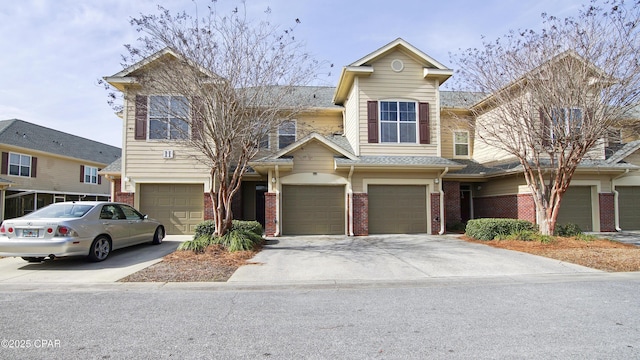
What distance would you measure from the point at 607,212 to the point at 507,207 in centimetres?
415

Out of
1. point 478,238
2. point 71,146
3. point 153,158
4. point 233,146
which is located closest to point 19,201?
point 71,146

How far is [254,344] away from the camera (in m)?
3.89

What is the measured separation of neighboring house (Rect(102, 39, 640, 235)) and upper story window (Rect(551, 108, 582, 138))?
314 cm

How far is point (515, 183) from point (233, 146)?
41.3 ft

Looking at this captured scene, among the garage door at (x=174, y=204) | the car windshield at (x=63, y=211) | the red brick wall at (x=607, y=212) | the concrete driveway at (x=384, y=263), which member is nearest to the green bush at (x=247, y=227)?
the concrete driveway at (x=384, y=263)

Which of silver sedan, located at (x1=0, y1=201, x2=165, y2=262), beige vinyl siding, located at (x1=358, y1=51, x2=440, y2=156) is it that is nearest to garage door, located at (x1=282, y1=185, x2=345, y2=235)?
beige vinyl siding, located at (x1=358, y1=51, x2=440, y2=156)

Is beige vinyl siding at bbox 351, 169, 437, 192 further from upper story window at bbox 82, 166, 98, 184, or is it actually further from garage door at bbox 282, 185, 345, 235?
upper story window at bbox 82, 166, 98, 184

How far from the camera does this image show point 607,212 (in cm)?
1538

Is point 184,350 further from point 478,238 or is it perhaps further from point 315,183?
point 478,238

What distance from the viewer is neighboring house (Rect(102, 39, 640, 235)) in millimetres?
14234

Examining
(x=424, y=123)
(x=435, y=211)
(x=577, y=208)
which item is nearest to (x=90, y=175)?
(x=424, y=123)

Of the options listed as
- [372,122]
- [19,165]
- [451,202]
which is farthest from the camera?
[19,165]

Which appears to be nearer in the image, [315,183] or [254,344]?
[254,344]

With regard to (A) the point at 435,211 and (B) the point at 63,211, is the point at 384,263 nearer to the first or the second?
(A) the point at 435,211
